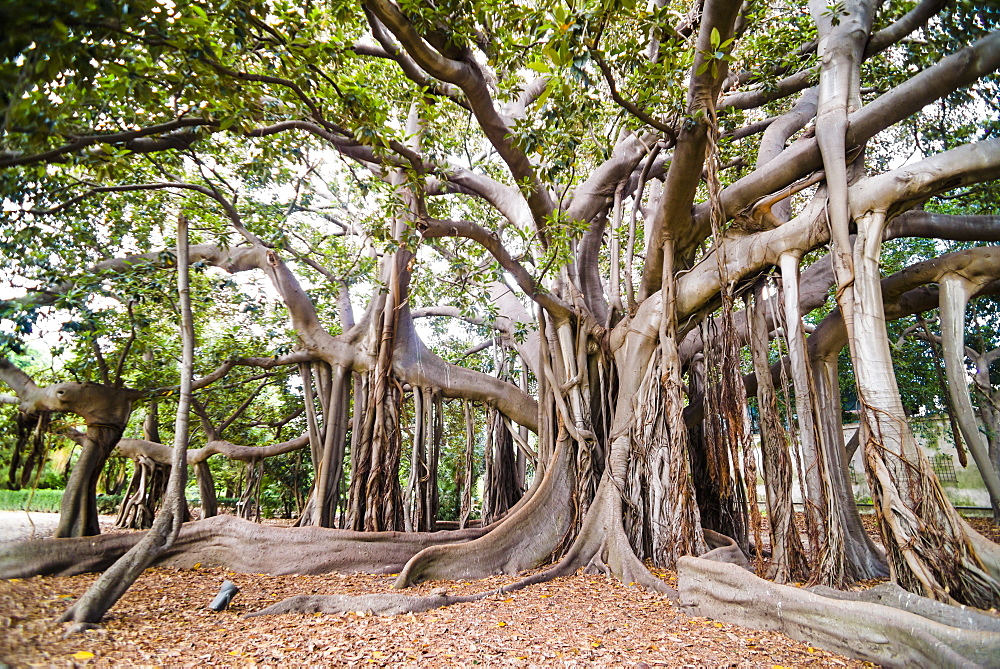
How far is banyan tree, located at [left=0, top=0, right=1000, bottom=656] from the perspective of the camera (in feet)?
10.0

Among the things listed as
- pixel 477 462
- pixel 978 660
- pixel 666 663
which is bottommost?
pixel 666 663

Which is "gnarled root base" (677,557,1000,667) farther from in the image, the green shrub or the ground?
the green shrub

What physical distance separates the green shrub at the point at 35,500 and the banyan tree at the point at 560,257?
842 cm

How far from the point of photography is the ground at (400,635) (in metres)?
2.39

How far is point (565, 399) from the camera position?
5.36m

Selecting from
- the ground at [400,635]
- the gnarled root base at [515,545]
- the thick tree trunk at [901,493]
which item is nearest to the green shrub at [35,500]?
the ground at [400,635]

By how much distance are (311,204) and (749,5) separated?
560cm

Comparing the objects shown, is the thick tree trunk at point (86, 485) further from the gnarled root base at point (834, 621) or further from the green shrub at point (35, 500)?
the green shrub at point (35, 500)

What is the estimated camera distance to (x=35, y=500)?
39.1 ft

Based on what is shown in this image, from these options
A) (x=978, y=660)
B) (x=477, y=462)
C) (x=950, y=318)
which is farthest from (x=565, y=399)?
(x=477, y=462)

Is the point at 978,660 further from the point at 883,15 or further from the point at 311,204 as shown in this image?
the point at 311,204

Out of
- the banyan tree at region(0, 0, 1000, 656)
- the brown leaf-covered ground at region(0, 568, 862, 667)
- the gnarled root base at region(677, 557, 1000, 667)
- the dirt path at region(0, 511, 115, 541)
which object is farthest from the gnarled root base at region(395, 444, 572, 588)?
the dirt path at region(0, 511, 115, 541)

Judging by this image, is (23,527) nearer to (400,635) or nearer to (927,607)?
(400,635)

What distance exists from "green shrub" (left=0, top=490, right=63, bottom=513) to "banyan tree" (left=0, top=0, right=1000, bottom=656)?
8.42 meters
